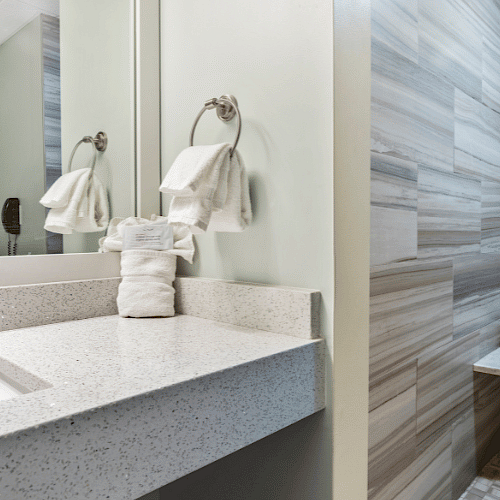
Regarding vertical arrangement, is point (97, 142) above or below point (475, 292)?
above

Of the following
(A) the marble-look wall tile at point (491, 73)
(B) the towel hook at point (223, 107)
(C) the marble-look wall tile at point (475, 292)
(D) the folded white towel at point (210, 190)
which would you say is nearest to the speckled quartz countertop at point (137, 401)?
(D) the folded white towel at point (210, 190)

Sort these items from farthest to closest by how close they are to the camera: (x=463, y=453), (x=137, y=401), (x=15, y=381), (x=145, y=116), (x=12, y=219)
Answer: (x=463, y=453)
(x=145, y=116)
(x=12, y=219)
(x=15, y=381)
(x=137, y=401)

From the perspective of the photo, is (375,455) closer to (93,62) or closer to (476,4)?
(93,62)

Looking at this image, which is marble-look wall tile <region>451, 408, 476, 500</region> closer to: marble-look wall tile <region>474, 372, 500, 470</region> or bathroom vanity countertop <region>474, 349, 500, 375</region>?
marble-look wall tile <region>474, 372, 500, 470</region>

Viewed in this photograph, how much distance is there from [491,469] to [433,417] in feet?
2.07

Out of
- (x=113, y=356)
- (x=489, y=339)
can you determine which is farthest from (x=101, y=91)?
(x=489, y=339)

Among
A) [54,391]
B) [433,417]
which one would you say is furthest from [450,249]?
[54,391]

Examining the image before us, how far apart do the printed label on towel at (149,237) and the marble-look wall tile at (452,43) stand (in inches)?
33.9

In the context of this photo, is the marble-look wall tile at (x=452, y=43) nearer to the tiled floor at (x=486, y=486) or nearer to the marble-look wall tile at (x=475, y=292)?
the marble-look wall tile at (x=475, y=292)

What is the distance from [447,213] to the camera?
1329 millimetres

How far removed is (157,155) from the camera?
4.38ft

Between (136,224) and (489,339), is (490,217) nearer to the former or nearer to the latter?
(489,339)

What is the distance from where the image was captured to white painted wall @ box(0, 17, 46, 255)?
1.06 meters

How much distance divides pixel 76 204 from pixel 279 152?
1.91ft
